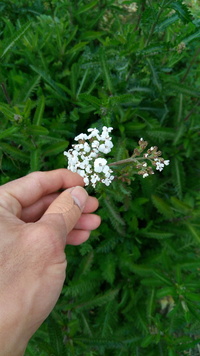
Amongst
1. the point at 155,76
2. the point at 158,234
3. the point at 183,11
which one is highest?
the point at 183,11

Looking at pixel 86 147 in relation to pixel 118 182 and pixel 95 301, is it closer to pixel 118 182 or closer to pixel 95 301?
pixel 118 182

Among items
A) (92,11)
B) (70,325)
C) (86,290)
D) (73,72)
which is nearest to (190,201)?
(86,290)

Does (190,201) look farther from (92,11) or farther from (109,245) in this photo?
(92,11)

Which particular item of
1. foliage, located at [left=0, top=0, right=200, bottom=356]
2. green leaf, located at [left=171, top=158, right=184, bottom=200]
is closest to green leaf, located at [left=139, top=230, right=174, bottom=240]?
foliage, located at [left=0, top=0, right=200, bottom=356]

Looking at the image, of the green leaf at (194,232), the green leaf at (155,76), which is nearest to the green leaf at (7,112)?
the green leaf at (155,76)

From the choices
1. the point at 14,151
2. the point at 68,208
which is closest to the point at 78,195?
the point at 68,208
